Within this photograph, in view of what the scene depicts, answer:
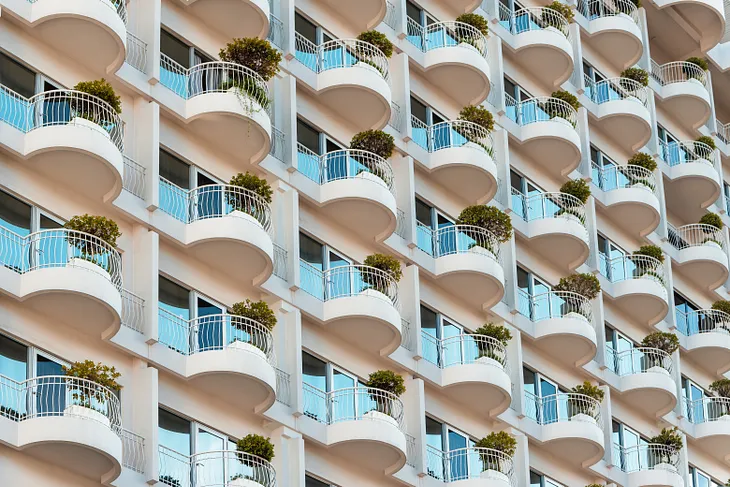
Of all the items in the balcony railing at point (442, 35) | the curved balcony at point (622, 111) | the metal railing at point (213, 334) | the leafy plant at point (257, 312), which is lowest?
the metal railing at point (213, 334)

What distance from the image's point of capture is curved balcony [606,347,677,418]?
5306cm

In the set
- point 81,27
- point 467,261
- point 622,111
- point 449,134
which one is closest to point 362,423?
point 467,261

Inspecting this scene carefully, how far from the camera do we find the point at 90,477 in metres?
34.6

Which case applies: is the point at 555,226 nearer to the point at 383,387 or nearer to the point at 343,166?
the point at 343,166

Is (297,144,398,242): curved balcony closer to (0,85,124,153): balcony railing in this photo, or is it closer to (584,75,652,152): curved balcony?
(0,85,124,153): balcony railing

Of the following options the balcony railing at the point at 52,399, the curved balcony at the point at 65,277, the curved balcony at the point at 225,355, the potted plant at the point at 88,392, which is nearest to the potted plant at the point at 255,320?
the curved balcony at the point at 225,355

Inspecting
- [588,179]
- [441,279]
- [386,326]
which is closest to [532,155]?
[588,179]

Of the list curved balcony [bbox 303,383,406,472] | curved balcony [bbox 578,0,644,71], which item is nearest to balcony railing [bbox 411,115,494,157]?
curved balcony [bbox 303,383,406,472]

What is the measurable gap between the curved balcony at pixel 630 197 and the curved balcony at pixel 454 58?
758cm

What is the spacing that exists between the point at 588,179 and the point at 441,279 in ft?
35.1

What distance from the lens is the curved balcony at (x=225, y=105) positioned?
41344 millimetres

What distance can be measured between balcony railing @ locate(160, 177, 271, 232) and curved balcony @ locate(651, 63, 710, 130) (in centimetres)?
2624

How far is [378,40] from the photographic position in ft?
156

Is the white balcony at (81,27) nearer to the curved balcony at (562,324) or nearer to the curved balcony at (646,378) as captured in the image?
the curved balcony at (562,324)
